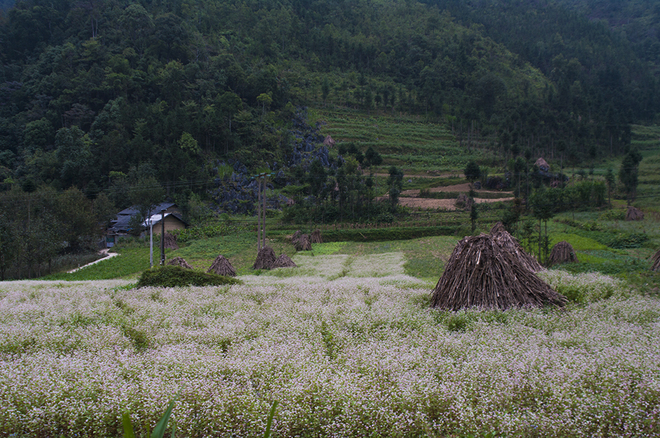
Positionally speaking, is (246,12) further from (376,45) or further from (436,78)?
(436,78)

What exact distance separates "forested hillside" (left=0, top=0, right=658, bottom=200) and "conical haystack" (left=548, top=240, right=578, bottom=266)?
5355 centimetres

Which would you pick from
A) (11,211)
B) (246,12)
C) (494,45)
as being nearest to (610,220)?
(11,211)

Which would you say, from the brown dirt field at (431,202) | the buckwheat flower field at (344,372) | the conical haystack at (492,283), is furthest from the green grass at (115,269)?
the brown dirt field at (431,202)

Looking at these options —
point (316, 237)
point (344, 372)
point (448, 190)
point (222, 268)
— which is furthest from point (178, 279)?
point (448, 190)

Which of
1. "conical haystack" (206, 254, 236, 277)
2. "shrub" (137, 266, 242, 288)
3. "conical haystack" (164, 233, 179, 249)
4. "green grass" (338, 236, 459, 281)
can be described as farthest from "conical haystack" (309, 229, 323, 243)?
"shrub" (137, 266, 242, 288)

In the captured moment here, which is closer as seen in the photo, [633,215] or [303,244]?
[303,244]

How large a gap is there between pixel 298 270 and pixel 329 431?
1891cm

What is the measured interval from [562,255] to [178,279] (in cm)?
2072

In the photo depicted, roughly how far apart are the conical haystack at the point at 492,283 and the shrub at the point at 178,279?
337 inches

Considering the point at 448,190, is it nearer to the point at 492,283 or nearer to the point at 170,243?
the point at 170,243

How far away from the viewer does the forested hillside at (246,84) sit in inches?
2963

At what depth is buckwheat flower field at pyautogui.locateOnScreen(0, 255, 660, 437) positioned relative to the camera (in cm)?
454

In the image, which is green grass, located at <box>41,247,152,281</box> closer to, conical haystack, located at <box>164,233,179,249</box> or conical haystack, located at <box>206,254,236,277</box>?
conical haystack, located at <box>164,233,179,249</box>

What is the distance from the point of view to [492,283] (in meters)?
9.62
